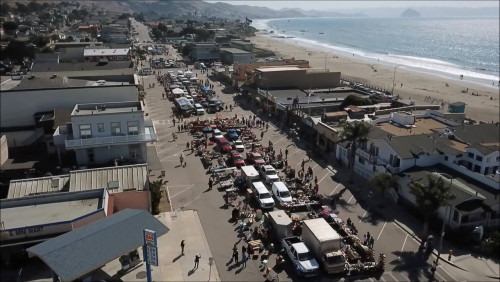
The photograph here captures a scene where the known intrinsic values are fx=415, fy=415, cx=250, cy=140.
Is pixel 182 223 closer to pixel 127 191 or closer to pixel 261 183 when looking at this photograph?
pixel 127 191

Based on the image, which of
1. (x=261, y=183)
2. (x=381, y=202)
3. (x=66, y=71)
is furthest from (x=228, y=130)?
(x=66, y=71)

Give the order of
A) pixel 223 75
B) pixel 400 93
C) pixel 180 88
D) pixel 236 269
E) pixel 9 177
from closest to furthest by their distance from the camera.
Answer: pixel 236 269 → pixel 9 177 → pixel 180 88 → pixel 400 93 → pixel 223 75

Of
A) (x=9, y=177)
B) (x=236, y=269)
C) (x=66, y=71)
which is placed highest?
(x=66, y=71)

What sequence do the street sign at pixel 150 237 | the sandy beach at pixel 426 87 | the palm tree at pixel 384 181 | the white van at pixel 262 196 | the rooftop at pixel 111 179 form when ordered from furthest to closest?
the sandy beach at pixel 426 87 → the palm tree at pixel 384 181 → the white van at pixel 262 196 → the rooftop at pixel 111 179 → the street sign at pixel 150 237

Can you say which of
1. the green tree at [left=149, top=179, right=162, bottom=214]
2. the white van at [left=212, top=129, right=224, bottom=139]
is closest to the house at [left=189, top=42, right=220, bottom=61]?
the white van at [left=212, top=129, right=224, bottom=139]

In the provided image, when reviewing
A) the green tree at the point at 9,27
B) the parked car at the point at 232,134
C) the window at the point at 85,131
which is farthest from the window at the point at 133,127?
the green tree at the point at 9,27

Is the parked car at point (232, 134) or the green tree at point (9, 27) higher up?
the green tree at point (9, 27)

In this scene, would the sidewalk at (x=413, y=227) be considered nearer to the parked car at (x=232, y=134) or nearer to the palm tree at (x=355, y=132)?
the palm tree at (x=355, y=132)
